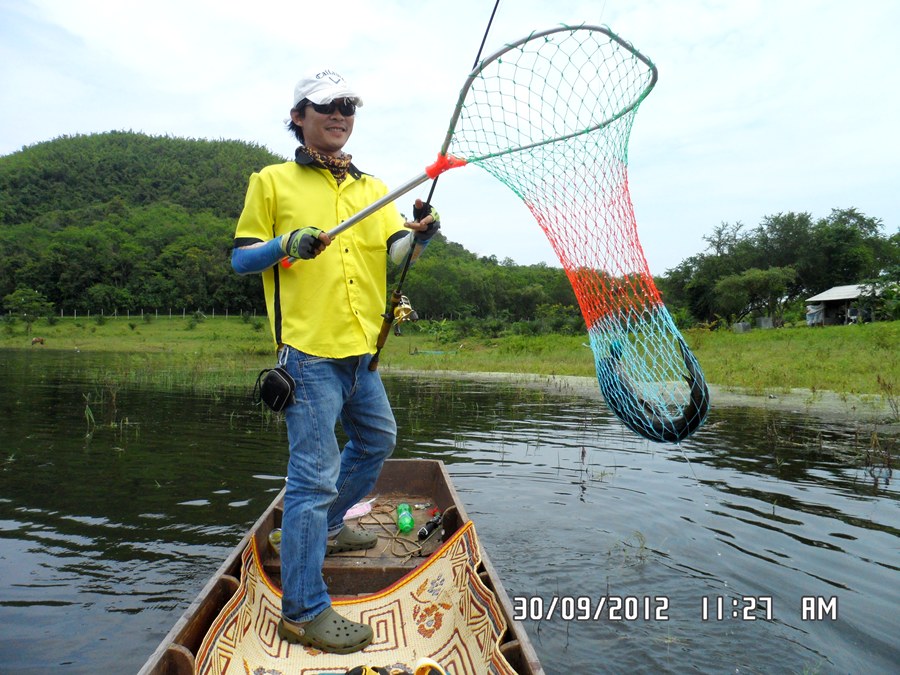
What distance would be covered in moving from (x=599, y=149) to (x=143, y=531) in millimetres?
5096

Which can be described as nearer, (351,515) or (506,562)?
(351,515)

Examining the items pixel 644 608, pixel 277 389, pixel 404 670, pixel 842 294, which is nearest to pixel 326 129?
pixel 277 389

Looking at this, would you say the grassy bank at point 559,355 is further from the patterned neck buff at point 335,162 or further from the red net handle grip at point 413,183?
the patterned neck buff at point 335,162

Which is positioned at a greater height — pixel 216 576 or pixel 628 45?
pixel 628 45

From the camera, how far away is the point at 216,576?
10.0ft

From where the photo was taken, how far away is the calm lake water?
152 inches

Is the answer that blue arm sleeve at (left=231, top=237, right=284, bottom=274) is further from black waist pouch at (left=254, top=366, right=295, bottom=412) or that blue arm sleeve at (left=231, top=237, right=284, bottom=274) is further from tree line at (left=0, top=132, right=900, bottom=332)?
tree line at (left=0, top=132, right=900, bottom=332)

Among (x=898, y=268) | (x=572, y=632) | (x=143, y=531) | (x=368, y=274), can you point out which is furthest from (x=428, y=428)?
(x=898, y=268)

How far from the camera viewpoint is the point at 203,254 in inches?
2980

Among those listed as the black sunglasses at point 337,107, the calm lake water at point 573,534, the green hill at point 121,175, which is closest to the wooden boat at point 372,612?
the calm lake water at point 573,534

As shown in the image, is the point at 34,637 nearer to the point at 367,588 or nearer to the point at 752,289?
the point at 367,588

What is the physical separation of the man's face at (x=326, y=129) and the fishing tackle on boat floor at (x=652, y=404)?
2225 mm

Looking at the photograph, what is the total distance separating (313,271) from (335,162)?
591mm

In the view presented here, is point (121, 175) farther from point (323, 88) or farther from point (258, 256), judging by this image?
point (258, 256)
